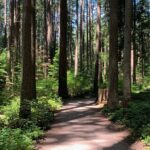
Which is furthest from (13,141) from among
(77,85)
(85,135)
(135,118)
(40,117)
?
(77,85)

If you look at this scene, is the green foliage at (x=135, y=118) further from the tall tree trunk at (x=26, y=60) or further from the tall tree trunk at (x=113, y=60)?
the tall tree trunk at (x=26, y=60)

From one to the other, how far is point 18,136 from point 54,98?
1114 centimetres

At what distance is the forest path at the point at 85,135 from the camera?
1036cm

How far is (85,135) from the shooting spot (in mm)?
11953

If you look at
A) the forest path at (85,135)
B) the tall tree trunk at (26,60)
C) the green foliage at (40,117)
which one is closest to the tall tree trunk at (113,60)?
the forest path at (85,135)

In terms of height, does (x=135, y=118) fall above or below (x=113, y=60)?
below

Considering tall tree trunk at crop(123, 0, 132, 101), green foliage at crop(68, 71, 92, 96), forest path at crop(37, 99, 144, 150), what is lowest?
forest path at crop(37, 99, 144, 150)

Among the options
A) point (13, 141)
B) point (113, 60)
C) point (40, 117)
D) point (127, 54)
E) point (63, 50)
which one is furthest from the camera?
point (63, 50)

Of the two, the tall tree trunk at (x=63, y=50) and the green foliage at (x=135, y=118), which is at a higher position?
the tall tree trunk at (x=63, y=50)

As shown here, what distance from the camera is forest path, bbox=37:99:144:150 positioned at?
10359 millimetres

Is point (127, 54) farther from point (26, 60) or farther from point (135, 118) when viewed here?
point (26, 60)

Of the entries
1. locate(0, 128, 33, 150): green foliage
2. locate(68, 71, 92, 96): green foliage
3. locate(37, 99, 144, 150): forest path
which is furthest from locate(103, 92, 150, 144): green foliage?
locate(68, 71, 92, 96): green foliage

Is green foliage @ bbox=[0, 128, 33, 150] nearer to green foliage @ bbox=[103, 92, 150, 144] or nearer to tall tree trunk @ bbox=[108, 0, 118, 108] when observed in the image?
green foliage @ bbox=[103, 92, 150, 144]

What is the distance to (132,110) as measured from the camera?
1438cm
